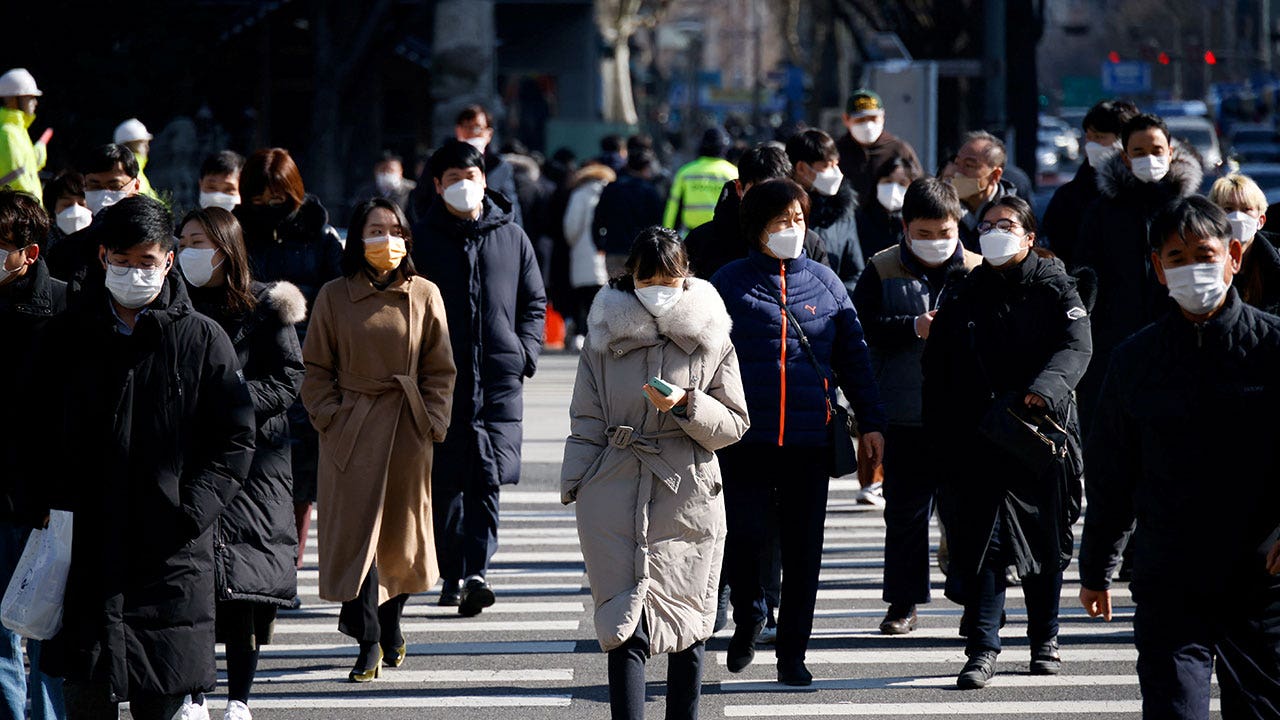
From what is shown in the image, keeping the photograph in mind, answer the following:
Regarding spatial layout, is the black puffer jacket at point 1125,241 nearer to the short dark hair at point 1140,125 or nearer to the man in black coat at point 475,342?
the short dark hair at point 1140,125

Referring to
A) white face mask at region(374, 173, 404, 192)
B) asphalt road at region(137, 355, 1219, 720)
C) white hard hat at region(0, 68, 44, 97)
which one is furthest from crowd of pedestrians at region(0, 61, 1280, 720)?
white face mask at region(374, 173, 404, 192)

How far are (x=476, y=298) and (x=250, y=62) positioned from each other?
83.4 ft

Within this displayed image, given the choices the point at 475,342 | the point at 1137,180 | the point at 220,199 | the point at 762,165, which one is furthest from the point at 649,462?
the point at 1137,180

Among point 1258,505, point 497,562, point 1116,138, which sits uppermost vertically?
point 1116,138

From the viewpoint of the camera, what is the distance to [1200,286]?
5.11m

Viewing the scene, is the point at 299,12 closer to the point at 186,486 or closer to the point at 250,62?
the point at 250,62

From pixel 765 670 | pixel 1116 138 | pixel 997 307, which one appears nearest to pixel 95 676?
pixel 765 670

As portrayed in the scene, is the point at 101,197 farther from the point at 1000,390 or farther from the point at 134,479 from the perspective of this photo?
the point at 1000,390

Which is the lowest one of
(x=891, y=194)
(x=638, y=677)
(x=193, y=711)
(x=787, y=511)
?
(x=193, y=711)

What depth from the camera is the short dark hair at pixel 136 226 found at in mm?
5441

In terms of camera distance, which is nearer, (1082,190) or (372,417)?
(372,417)

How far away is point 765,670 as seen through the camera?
24.9ft

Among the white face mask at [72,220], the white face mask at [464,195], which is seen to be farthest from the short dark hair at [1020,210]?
the white face mask at [72,220]

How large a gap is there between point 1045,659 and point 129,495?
3.67 meters
